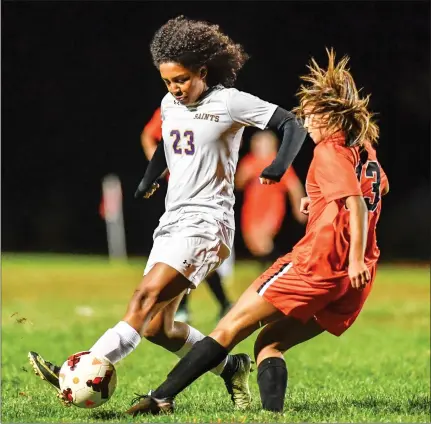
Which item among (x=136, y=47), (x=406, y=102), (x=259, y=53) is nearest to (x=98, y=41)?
(x=136, y=47)

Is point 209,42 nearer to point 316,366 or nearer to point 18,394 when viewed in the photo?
point 18,394

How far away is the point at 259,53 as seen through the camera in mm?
27562

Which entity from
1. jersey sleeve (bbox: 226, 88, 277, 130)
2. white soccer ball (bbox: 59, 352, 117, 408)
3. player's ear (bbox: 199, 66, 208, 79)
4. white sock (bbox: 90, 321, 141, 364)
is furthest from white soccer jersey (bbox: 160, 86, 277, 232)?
white soccer ball (bbox: 59, 352, 117, 408)

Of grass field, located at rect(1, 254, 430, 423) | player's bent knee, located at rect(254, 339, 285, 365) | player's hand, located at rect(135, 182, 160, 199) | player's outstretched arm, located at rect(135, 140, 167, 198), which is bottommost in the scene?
grass field, located at rect(1, 254, 430, 423)

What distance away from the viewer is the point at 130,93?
29.0m

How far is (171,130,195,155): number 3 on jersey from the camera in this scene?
5891 millimetres

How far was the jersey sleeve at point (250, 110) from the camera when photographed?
584 centimetres

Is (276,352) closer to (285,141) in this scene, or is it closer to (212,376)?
(285,141)

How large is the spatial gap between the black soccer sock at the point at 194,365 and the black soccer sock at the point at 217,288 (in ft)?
19.1

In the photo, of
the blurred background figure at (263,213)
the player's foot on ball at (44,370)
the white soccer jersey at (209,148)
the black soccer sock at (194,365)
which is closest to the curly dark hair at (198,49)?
the white soccer jersey at (209,148)

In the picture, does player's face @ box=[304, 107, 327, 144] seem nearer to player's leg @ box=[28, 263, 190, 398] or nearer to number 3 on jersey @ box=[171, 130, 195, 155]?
number 3 on jersey @ box=[171, 130, 195, 155]

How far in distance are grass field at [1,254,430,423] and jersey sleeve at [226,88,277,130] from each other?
5.52 ft

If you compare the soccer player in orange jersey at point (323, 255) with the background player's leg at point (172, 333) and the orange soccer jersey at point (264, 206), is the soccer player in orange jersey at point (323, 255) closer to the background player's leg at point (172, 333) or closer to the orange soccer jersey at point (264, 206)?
the background player's leg at point (172, 333)

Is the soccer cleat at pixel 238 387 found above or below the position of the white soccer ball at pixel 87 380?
below
